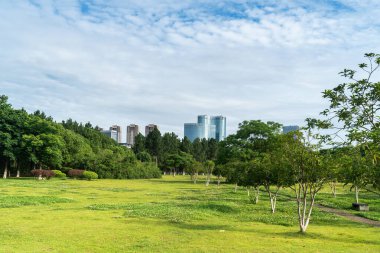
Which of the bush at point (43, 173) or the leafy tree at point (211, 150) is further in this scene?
the leafy tree at point (211, 150)

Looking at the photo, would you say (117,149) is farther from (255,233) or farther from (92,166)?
(255,233)

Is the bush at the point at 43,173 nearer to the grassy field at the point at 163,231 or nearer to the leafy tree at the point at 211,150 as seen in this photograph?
the grassy field at the point at 163,231

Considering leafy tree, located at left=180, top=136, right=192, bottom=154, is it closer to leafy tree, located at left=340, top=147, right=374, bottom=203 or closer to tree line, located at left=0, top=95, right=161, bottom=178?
tree line, located at left=0, top=95, right=161, bottom=178

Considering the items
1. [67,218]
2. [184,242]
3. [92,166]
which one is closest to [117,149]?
[92,166]

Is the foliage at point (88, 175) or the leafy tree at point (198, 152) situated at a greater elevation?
the leafy tree at point (198, 152)

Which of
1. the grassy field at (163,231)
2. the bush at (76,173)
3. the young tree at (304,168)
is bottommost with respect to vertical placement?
the grassy field at (163,231)

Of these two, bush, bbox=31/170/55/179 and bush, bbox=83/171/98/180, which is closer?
bush, bbox=31/170/55/179

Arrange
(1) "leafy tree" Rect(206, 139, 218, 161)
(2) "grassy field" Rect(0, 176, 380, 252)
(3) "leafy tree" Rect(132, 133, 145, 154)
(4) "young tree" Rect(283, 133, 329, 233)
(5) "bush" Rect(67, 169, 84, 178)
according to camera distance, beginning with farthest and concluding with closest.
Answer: (1) "leafy tree" Rect(206, 139, 218, 161) < (3) "leafy tree" Rect(132, 133, 145, 154) < (5) "bush" Rect(67, 169, 84, 178) < (4) "young tree" Rect(283, 133, 329, 233) < (2) "grassy field" Rect(0, 176, 380, 252)

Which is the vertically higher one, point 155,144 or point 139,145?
point 155,144

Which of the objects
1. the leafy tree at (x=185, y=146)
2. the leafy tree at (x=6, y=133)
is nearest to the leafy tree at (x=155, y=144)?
the leafy tree at (x=185, y=146)

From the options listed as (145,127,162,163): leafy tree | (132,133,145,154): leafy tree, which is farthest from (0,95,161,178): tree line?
(132,133,145,154): leafy tree

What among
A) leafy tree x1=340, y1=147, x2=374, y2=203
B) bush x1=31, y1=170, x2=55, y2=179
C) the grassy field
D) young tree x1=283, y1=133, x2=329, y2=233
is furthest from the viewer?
bush x1=31, y1=170, x2=55, y2=179

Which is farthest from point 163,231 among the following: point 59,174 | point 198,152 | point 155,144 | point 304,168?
point 198,152

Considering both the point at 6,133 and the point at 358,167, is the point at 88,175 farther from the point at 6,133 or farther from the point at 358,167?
the point at 358,167
